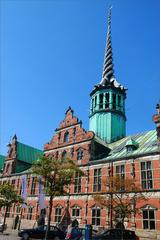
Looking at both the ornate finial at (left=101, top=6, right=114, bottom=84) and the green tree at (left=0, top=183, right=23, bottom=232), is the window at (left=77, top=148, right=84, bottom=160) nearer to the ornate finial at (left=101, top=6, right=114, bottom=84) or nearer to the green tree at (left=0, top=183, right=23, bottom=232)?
the green tree at (left=0, top=183, right=23, bottom=232)

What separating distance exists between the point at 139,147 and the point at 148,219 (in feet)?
33.1

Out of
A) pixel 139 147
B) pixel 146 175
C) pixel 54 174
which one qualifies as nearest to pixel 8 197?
pixel 54 174

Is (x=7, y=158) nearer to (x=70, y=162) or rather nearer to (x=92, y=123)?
(x=92, y=123)

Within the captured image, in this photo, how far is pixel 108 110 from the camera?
4719cm

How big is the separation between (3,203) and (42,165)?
15752 millimetres

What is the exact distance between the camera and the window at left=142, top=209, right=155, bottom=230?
29266mm

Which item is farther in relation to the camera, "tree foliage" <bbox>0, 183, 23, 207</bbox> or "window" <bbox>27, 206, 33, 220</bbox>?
"window" <bbox>27, 206, 33, 220</bbox>

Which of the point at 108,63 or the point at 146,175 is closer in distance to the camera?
the point at 146,175

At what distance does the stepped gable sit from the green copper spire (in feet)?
18.5

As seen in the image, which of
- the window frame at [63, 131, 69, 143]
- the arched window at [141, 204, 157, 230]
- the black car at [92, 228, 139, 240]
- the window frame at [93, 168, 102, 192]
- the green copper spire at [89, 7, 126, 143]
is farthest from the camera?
the green copper spire at [89, 7, 126, 143]

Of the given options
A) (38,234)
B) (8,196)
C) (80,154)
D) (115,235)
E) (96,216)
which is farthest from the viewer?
(80,154)

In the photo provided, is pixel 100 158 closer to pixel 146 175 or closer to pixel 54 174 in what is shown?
pixel 146 175

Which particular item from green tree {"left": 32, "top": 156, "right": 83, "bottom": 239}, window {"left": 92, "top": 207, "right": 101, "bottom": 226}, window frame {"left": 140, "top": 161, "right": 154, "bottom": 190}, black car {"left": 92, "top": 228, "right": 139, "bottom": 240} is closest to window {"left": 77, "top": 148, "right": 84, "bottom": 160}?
window {"left": 92, "top": 207, "right": 101, "bottom": 226}

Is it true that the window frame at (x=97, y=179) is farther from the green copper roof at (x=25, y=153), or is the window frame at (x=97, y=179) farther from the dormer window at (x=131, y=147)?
the green copper roof at (x=25, y=153)
